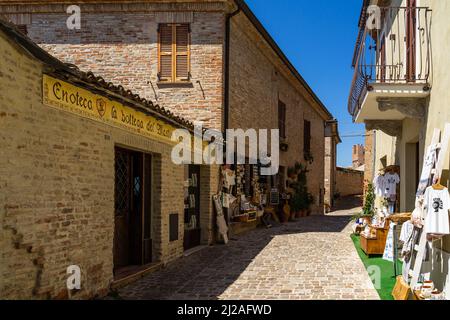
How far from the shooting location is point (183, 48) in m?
12.7

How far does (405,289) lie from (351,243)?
22.1ft

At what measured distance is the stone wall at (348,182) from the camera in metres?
37.5

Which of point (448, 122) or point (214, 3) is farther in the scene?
point (214, 3)

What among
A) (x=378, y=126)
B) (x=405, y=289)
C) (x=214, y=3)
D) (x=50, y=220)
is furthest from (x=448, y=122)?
(x=214, y=3)

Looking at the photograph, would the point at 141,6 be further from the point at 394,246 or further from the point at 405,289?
the point at 405,289

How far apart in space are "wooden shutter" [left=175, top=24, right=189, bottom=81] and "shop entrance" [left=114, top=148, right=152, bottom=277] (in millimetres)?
4721

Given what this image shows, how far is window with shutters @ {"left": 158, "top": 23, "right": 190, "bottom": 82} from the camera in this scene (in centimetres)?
1270

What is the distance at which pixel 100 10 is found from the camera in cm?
1280

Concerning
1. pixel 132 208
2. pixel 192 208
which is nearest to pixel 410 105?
pixel 132 208

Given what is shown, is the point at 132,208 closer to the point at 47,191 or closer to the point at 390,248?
the point at 47,191

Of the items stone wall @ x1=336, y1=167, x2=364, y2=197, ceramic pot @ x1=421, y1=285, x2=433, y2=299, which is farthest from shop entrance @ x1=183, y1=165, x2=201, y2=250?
stone wall @ x1=336, y1=167, x2=364, y2=197

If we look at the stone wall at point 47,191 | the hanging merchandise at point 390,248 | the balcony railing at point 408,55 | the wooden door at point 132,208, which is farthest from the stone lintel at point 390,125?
the stone wall at point 47,191

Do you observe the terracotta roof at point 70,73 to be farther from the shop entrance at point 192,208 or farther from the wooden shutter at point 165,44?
the wooden shutter at point 165,44

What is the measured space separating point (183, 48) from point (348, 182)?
1176 inches
